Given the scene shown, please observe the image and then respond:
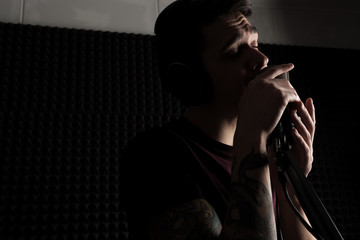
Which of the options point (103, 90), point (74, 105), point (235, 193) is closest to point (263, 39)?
point (103, 90)

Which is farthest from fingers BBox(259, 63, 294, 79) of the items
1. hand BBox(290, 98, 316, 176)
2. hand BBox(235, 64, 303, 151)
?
hand BBox(290, 98, 316, 176)

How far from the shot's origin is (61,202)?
151 cm

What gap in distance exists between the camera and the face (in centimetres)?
100

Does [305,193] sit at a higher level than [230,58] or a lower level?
lower

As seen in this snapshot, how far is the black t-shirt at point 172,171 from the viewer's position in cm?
81

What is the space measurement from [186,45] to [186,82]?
4.4 inches

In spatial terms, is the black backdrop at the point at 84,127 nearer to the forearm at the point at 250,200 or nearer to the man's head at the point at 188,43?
the man's head at the point at 188,43

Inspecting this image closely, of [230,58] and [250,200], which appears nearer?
[250,200]

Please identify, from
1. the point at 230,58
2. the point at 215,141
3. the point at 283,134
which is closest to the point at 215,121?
the point at 215,141

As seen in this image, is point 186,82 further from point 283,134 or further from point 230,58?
point 283,134

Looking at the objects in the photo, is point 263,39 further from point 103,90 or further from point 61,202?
point 61,202

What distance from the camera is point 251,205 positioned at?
0.76 m

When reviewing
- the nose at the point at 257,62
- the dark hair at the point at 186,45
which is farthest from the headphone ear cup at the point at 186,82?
the nose at the point at 257,62

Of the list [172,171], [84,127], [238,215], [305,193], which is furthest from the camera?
[84,127]
